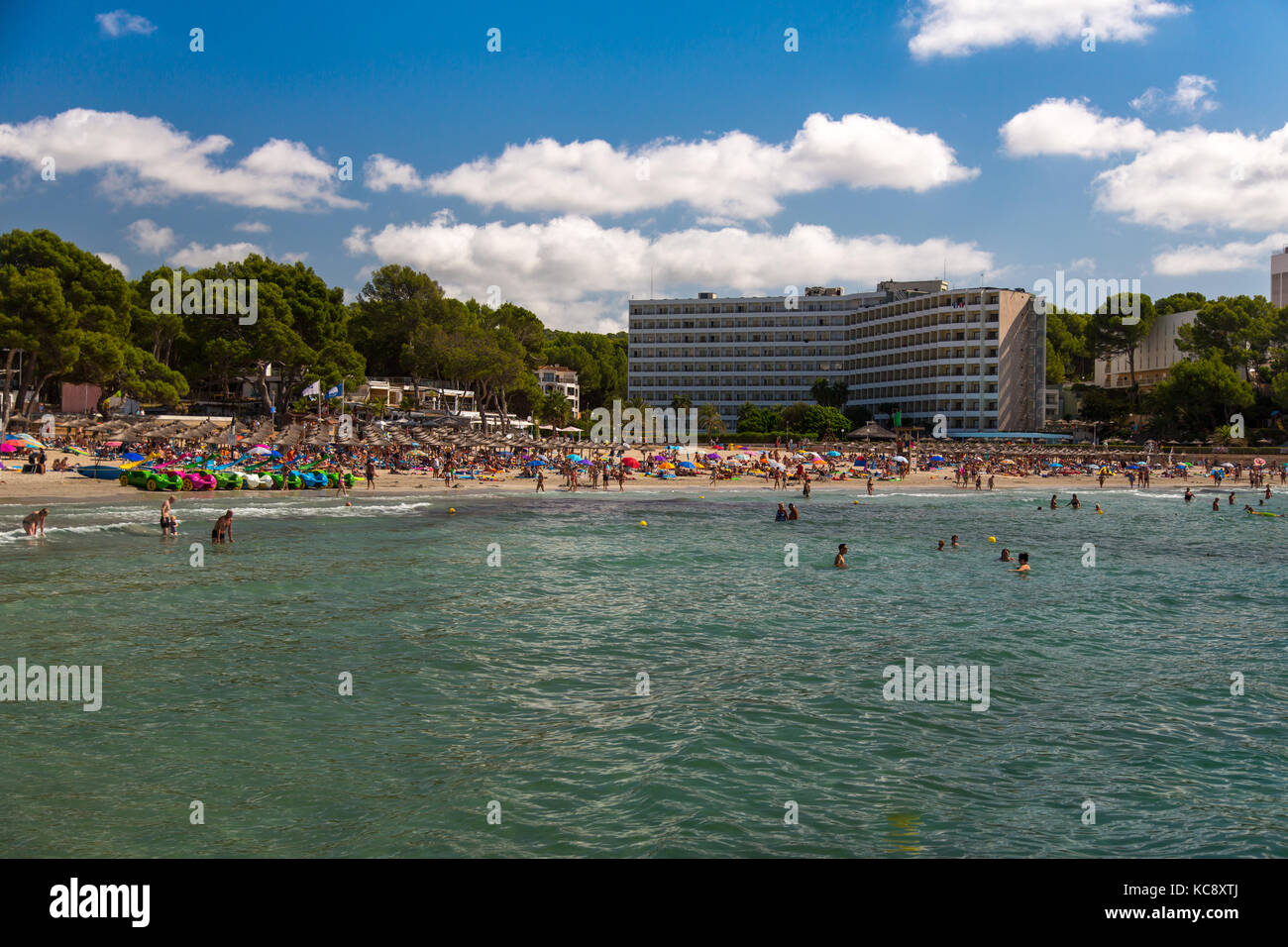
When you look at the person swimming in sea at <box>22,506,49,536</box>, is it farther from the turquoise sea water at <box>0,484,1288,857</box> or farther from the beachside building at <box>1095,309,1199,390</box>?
the beachside building at <box>1095,309,1199,390</box>

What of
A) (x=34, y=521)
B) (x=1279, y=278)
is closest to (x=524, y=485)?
(x=34, y=521)

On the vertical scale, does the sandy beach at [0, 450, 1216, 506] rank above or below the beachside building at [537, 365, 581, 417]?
below

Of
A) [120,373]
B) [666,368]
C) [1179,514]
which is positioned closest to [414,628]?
[1179,514]

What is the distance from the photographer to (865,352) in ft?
424

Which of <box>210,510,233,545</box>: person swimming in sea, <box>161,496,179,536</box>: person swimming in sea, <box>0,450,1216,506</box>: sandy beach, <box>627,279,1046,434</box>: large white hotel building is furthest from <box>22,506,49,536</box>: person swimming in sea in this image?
<box>627,279,1046,434</box>: large white hotel building

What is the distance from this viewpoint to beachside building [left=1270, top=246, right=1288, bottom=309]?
10075 centimetres

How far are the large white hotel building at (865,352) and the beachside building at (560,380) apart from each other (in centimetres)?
1504

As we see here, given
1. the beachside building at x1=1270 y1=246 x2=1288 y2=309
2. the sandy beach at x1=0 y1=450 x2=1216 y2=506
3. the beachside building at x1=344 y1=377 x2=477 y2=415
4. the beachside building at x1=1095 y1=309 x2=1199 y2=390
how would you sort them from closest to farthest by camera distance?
the sandy beach at x1=0 y1=450 x2=1216 y2=506, the beachside building at x1=344 y1=377 x2=477 y2=415, the beachside building at x1=1270 y1=246 x2=1288 y2=309, the beachside building at x1=1095 y1=309 x2=1199 y2=390

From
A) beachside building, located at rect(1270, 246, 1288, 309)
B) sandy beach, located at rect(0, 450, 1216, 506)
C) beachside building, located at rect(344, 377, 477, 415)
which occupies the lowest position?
sandy beach, located at rect(0, 450, 1216, 506)

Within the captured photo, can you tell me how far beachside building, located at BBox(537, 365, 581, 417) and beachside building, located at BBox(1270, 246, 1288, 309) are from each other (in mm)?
85526

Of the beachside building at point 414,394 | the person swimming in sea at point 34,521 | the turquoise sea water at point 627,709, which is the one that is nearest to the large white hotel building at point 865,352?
the beachside building at point 414,394

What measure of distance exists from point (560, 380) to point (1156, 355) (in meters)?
78.5

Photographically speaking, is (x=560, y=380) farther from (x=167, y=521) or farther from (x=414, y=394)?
(x=167, y=521)

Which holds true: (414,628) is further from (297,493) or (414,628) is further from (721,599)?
(297,493)
